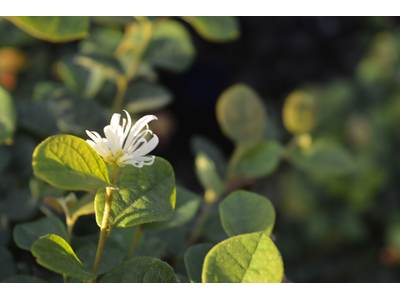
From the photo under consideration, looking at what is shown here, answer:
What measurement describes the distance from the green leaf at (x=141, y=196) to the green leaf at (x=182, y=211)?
105mm

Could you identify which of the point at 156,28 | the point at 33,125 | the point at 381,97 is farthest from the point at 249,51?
the point at 33,125

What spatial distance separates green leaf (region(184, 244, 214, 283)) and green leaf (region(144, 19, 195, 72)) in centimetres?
39

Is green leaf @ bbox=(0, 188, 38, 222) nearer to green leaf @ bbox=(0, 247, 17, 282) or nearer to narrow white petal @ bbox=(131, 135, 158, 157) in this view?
green leaf @ bbox=(0, 247, 17, 282)

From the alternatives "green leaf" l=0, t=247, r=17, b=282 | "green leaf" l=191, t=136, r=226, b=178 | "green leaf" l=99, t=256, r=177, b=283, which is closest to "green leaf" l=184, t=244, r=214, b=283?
"green leaf" l=99, t=256, r=177, b=283

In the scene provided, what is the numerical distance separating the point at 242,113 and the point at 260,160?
0.27ft

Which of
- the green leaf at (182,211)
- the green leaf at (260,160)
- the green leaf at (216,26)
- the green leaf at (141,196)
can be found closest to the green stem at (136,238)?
the green leaf at (182,211)

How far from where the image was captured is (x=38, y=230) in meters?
0.35

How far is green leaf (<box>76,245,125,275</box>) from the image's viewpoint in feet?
1.10

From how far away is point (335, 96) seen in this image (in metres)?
1.49

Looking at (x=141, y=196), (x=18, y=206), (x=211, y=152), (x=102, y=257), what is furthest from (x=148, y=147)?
(x=211, y=152)

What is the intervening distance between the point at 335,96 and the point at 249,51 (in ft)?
1.65

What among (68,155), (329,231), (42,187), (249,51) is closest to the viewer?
(68,155)

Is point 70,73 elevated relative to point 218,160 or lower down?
elevated

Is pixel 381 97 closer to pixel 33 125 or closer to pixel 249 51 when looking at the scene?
pixel 249 51
